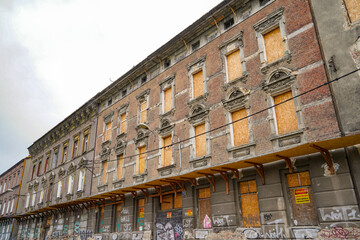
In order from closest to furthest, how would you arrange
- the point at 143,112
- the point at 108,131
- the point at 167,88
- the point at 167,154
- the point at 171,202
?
the point at 171,202
the point at 167,154
the point at 167,88
the point at 143,112
the point at 108,131

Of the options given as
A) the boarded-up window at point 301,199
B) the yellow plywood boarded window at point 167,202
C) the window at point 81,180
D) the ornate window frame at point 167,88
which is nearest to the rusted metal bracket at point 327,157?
the boarded-up window at point 301,199

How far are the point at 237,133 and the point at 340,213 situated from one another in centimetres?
536

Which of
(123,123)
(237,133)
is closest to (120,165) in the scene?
(123,123)

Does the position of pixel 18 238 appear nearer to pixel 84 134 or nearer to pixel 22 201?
pixel 22 201

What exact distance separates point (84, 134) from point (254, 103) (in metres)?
18.0

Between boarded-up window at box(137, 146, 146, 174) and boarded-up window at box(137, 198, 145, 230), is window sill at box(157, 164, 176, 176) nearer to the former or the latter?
boarded-up window at box(137, 146, 146, 174)

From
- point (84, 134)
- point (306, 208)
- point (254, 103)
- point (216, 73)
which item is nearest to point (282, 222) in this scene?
point (306, 208)

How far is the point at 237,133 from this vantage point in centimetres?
1308

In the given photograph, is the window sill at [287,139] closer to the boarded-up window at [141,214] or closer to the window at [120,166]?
the boarded-up window at [141,214]

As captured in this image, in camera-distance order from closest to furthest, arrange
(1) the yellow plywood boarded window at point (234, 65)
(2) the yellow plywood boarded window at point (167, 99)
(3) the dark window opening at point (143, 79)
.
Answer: (1) the yellow plywood boarded window at point (234, 65)
(2) the yellow plywood boarded window at point (167, 99)
(3) the dark window opening at point (143, 79)

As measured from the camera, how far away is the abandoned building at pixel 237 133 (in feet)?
32.6

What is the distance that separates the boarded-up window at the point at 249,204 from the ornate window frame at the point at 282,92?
221 cm

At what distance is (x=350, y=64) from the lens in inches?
390

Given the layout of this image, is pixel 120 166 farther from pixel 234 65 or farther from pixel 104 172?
pixel 234 65
